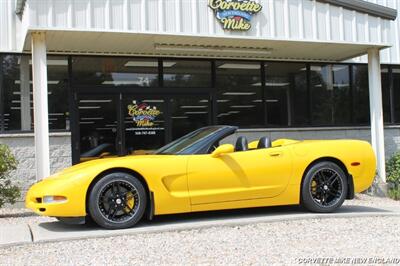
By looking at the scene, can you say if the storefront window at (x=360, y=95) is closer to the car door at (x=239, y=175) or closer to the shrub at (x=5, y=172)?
the car door at (x=239, y=175)

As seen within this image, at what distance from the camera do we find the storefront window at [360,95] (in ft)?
50.3

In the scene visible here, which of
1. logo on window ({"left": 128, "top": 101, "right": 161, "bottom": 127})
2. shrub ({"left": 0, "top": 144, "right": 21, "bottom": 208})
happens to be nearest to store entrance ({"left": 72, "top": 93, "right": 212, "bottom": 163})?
logo on window ({"left": 128, "top": 101, "right": 161, "bottom": 127})

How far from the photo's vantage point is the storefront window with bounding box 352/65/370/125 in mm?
15320

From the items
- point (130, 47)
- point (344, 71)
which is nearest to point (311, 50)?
point (344, 71)

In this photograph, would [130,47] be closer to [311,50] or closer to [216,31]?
[216,31]

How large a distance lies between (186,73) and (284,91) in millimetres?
2755

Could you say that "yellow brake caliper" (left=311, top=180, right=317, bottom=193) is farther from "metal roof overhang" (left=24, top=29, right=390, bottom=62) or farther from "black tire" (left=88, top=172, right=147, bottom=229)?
"metal roof overhang" (left=24, top=29, right=390, bottom=62)

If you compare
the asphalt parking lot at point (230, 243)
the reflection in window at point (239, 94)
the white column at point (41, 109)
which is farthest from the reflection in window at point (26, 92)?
the asphalt parking lot at point (230, 243)

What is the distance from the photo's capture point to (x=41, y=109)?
9.81m

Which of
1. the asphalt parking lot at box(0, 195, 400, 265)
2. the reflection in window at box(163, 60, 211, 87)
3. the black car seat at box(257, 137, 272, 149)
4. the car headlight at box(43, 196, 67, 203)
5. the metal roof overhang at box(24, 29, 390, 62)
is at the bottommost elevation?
the asphalt parking lot at box(0, 195, 400, 265)

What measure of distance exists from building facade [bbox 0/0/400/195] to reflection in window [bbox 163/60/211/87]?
24 mm

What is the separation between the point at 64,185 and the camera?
6.95 meters

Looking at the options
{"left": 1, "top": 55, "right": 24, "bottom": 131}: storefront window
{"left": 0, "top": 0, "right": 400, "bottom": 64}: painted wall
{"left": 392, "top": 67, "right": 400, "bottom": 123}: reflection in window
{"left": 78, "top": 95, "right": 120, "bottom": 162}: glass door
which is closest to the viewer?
{"left": 0, "top": 0, "right": 400, "bottom": 64}: painted wall

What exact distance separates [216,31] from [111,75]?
2.88 meters
